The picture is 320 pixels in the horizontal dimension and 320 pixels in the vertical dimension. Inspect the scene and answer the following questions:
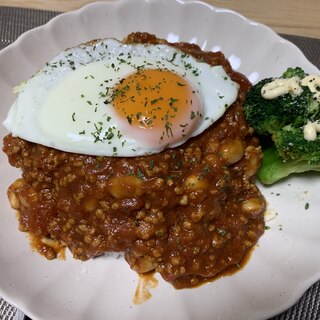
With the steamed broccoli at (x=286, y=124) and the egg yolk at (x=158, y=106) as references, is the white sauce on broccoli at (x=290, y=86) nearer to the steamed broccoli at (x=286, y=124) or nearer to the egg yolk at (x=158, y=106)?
the steamed broccoli at (x=286, y=124)

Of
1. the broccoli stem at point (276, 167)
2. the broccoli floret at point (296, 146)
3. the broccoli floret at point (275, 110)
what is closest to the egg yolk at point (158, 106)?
the broccoli floret at point (275, 110)

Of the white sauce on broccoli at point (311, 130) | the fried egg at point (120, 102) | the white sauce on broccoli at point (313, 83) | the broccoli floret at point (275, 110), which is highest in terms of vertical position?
the fried egg at point (120, 102)

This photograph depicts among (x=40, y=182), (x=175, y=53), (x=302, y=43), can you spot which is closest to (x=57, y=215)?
(x=40, y=182)

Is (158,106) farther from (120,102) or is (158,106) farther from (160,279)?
(160,279)

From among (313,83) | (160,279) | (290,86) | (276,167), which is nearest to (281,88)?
(290,86)

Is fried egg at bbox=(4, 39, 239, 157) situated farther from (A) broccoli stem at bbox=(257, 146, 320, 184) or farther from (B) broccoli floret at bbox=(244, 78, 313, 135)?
(A) broccoli stem at bbox=(257, 146, 320, 184)

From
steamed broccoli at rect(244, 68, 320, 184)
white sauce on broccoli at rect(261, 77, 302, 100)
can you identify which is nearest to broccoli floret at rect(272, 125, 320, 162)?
steamed broccoli at rect(244, 68, 320, 184)

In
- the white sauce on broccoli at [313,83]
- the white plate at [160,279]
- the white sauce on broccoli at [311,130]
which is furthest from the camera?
the white sauce on broccoli at [313,83]

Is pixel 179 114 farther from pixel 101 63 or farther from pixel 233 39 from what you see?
pixel 233 39

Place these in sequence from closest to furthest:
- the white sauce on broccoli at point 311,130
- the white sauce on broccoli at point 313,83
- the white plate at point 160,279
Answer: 1. the white plate at point 160,279
2. the white sauce on broccoli at point 311,130
3. the white sauce on broccoli at point 313,83
